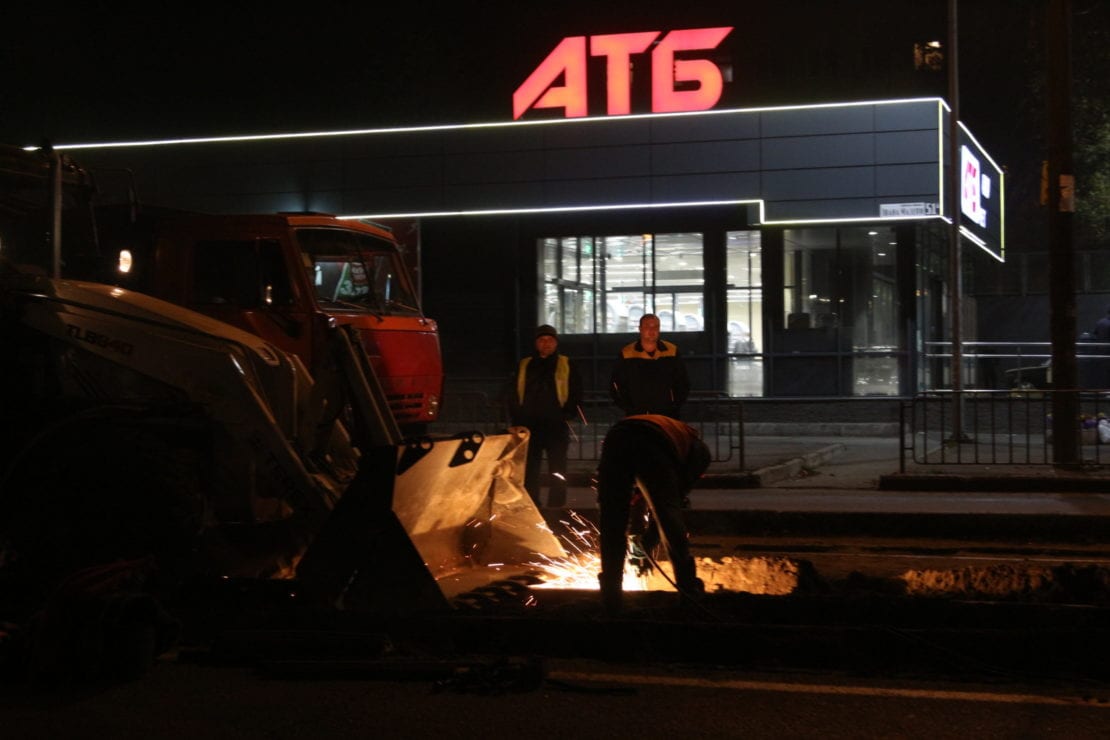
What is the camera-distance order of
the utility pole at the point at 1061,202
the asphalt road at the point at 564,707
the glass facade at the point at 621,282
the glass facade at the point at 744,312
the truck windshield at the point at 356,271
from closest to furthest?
the asphalt road at the point at 564,707 → the truck windshield at the point at 356,271 → the utility pole at the point at 1061,202 → the glass facade at the point at 744,312 → the glass facade at the point at 621,282

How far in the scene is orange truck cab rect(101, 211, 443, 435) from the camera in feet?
34.5

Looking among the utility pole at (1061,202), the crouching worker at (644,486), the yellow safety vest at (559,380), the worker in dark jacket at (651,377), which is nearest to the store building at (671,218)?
the utility pole at (1061,202)

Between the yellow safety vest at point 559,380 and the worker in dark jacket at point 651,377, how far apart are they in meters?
0.73

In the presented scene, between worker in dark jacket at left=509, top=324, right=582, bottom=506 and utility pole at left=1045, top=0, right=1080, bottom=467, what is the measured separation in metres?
6.15

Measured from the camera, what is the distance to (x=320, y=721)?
5680 millimetres

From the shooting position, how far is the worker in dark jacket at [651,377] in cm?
1086

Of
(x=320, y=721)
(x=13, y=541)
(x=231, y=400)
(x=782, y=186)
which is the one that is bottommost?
(x=320, y=721)

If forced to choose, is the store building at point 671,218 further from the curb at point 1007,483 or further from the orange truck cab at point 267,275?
the orange truck cab at point 267,275

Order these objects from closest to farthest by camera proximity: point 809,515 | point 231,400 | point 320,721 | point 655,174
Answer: point 320,721 < point 231,400 < point 809,515 < point 655,174

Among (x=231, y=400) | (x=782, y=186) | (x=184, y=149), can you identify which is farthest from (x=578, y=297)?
(x=231, y=400)

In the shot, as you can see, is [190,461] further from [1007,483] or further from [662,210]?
[662,210]

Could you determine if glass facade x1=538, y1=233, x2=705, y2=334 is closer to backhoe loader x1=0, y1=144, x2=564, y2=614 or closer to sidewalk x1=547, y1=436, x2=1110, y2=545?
sidewalk x1=547, y1=436, x2=1110, y2=545

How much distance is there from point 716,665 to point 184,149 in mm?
21365

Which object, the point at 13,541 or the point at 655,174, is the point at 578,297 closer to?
the point at 655,174
